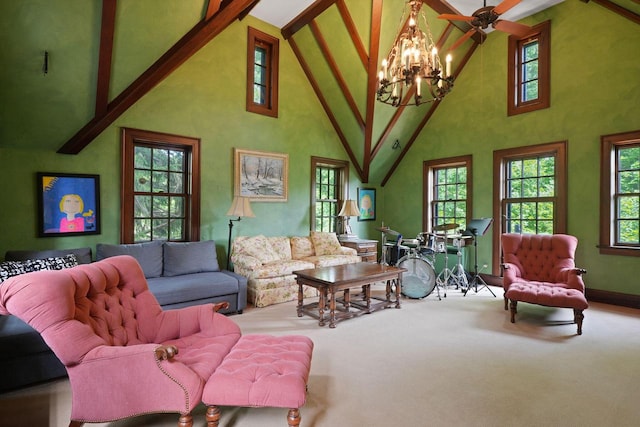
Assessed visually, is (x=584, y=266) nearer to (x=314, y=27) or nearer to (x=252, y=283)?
(x=252, y=283)

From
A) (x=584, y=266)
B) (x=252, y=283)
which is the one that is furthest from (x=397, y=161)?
(x=252, y=283)

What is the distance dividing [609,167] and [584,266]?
1475mm

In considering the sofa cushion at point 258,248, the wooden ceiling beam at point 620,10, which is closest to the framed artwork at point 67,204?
the sofa cushion at point 258,248

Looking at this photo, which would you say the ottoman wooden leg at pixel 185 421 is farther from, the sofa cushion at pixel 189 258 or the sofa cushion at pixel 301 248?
the sofa cushion at pixel 301 248

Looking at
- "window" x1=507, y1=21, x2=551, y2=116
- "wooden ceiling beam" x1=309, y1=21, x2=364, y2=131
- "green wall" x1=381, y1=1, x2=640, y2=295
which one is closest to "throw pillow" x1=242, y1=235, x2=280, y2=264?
"wooden ceiling beam" x1=309, y1=21, x2=364, y2=131

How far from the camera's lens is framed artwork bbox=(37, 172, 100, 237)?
3.95 meters

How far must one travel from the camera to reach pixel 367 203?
753cm

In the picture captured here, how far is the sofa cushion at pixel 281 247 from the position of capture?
18.1 feet

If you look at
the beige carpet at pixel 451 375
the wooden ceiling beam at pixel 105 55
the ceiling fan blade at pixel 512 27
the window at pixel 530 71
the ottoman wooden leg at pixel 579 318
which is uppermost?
the window at pixel 530 71

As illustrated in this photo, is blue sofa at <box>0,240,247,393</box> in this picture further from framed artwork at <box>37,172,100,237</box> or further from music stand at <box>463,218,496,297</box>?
music stand at <box>463,218,496,297</box>

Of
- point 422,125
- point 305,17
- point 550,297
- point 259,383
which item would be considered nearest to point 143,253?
point 259,383

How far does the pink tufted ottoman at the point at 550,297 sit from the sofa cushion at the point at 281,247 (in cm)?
321

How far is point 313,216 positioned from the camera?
21.4 ft

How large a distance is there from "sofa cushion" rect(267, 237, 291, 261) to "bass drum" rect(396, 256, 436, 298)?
71.7 inches
